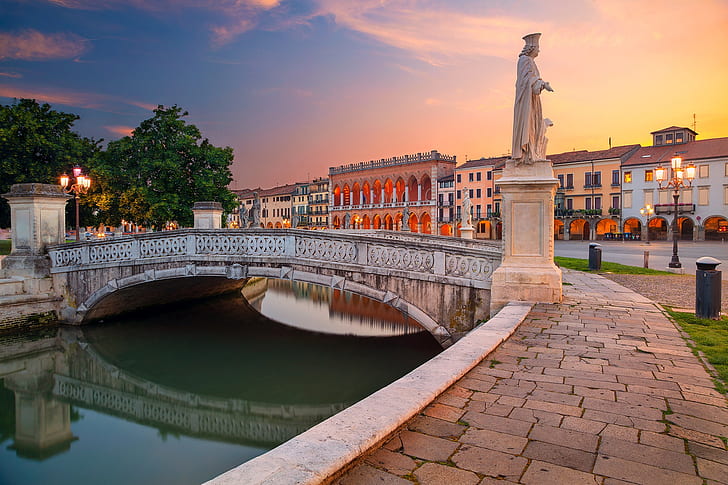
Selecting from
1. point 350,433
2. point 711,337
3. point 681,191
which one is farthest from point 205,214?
point 681,191

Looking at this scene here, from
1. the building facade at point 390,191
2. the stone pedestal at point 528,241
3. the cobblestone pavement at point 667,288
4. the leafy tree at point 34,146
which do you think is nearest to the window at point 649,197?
the building facade at point 390,191

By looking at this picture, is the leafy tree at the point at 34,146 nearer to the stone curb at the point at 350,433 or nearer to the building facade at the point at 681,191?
the stone curb at the point at 350,433

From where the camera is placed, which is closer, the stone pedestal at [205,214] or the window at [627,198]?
the stone pedestal at [205,214]

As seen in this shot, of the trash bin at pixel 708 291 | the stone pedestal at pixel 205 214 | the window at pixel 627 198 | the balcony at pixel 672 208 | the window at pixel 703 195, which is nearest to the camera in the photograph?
the trash bin at pixel 708 291

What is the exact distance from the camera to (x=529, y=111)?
28.2ft

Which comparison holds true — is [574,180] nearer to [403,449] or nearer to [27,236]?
[27,236]

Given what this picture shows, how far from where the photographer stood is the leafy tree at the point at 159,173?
92.5 feet

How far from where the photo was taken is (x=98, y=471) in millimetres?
7414

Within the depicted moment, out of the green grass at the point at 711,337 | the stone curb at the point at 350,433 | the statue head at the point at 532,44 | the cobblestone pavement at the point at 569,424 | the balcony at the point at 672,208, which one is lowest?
the green grass at the point at 711,337

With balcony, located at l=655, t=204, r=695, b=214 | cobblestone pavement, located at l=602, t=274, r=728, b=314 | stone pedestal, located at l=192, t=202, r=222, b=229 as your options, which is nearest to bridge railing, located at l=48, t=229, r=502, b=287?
cobblestone pavement, located at l=602, t=274, r=728, b=314

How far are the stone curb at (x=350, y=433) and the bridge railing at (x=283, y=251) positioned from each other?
484 centimetres

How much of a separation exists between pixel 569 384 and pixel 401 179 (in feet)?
239

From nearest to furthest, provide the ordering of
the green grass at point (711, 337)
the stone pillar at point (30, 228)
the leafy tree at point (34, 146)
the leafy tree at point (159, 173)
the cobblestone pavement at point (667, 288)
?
the green grass at point (711, 337) → the cobblestone pavement at point (667, 288) → the stone pillar at point (30, 228) → the leafy tree at point (34, 146) → the leafy tree at point (159, 173)

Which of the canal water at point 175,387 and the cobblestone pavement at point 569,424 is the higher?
the cobblestone pavement at point 569,424
